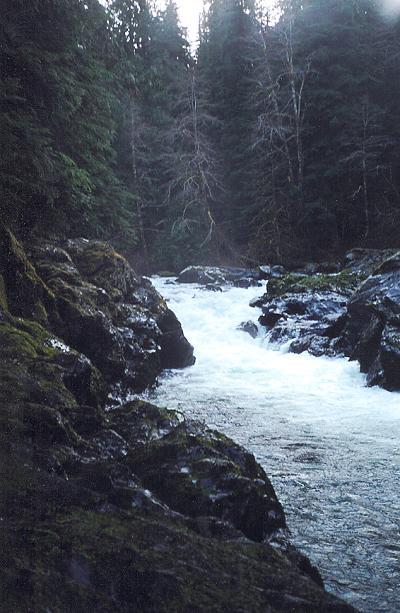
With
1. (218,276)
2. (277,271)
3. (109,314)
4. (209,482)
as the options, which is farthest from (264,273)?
(209,482)

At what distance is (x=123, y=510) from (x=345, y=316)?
954 centimetres

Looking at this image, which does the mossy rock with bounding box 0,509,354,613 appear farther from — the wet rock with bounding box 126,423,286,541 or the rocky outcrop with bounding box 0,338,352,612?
the wet rock with bounding box 126,423,286,541

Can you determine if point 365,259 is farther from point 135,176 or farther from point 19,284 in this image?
point 19,284

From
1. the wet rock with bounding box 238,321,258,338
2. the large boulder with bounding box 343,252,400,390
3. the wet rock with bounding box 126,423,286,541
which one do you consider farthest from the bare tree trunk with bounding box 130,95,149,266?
the wet rock with bounding box 126,423,286,541

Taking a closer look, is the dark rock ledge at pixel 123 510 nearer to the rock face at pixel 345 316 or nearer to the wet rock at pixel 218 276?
the rock face at pixel 345 316

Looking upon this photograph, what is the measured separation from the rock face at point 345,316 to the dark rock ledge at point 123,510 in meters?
5.35

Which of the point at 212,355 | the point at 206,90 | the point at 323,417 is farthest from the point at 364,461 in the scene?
the point at 206,90

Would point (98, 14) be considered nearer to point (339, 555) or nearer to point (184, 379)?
point (184, 379)

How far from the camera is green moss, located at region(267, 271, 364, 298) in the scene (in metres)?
14.2

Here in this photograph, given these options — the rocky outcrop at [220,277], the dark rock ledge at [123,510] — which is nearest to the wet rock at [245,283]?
the rocky outcrop at [220,277]

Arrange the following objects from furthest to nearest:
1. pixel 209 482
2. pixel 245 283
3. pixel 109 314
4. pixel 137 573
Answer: pixel 245 283, pixel 109 314, pixel 209 482, pixel 137 573

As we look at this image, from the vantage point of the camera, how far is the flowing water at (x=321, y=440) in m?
3.40

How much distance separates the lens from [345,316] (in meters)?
11.5

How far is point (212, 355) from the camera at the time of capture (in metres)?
11.2
